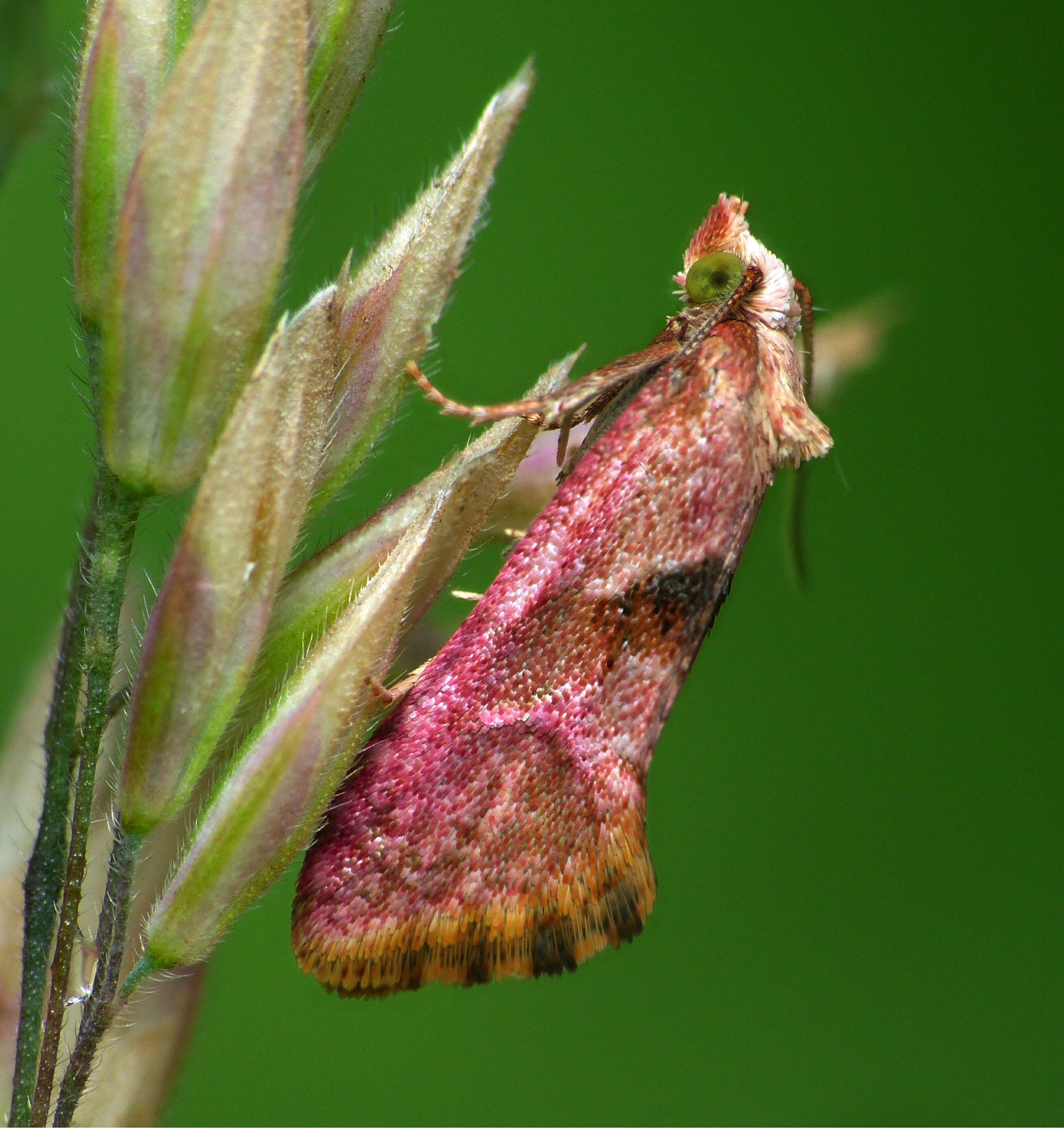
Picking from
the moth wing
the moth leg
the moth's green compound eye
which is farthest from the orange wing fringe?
the moth's green compound eye

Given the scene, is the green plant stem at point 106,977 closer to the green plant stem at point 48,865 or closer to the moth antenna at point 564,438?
the green plant stem at point 48,865

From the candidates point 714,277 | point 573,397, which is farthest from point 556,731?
point 714,277

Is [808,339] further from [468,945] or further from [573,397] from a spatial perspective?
[468,945]

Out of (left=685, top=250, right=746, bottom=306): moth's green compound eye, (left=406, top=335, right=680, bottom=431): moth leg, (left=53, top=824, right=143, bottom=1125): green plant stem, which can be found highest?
(left=685, top=250, right=746, bottom=306): moth's green compound eye

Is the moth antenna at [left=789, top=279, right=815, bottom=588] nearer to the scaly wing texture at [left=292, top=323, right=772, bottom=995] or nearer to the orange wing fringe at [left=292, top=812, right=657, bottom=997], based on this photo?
the scaly wing texture at [left=292, top=323, right=772, bottom=995]

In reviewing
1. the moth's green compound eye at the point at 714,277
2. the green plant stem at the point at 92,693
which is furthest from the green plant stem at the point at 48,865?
the moth's green compound eye at the point at 714,277
